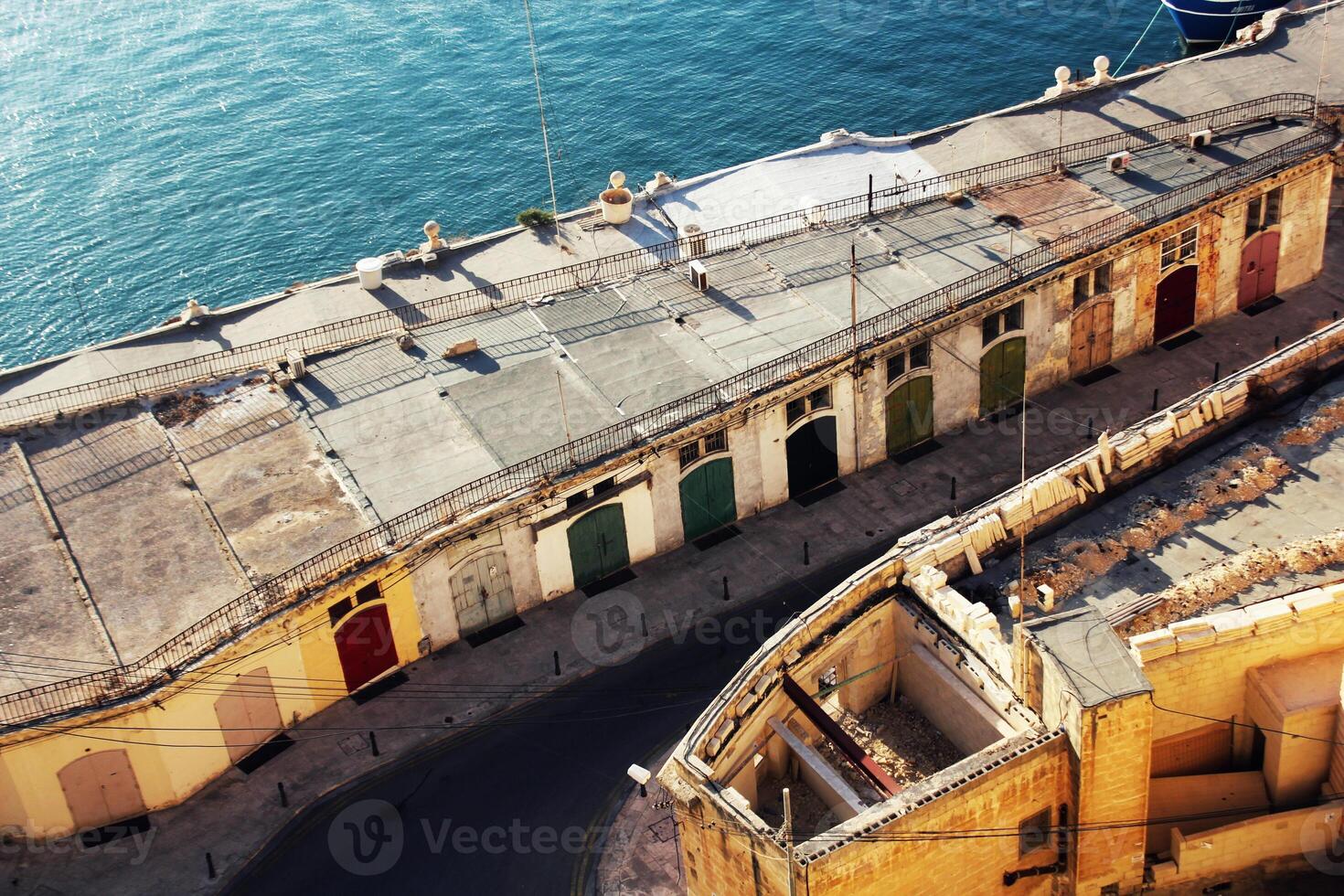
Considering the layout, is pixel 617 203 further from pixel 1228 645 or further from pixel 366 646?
pixel 1228 645

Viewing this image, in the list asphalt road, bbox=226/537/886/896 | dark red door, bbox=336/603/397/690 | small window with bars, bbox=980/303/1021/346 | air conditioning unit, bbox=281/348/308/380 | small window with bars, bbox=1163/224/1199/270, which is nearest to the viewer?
asphalt road, bbox=226/537/886/896

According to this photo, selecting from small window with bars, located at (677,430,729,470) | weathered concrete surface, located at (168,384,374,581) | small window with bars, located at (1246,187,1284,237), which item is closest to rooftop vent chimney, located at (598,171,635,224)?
small window with bars, located at (677,430,729,470)

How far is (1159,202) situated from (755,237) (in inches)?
680

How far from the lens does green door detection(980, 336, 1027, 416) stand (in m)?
65.6

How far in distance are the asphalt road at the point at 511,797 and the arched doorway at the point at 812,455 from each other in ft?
26.5

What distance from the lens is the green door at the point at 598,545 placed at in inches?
2259

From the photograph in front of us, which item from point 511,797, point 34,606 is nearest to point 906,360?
point 511,797

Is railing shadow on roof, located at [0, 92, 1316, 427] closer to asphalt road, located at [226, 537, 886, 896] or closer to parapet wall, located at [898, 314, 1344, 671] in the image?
asphalt road, located at [226, 537, 886, 896]

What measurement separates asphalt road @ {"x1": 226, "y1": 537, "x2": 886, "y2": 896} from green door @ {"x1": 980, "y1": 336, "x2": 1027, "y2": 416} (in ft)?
53.6

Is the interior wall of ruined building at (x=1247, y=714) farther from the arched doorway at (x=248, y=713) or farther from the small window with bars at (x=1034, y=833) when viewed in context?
the arched doorway at (x=248, y=713)

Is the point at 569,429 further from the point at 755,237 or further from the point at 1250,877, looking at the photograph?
the point at 1250,877

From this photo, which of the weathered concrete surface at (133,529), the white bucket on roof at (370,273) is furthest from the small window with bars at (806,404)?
the weathered concrete surface at (133,529)

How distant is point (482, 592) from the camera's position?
56406mm

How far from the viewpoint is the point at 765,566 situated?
197 feet
